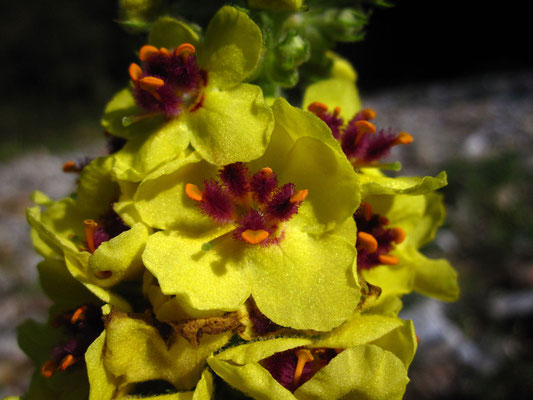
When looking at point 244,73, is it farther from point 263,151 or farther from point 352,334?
point 352,334

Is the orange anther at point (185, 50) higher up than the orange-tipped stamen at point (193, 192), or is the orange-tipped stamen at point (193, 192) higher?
the orange anther at point (185, 50)

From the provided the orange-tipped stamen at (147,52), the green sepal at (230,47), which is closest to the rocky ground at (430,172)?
the orange-tipped stamen at (147,52)

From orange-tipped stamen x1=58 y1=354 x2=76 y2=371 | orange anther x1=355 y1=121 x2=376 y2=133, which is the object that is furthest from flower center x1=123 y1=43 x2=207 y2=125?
orange-tipped stamen x1=58 y1=354 x2=76 y2=371

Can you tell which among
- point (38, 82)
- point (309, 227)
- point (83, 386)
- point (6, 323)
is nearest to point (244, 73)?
point (309, 227)

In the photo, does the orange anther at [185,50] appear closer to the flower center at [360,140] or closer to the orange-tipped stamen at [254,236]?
the flower center at [360,140]

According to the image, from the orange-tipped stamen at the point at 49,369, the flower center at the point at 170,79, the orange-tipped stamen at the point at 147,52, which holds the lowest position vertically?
the orange-tipped stamen at the point at 49,369

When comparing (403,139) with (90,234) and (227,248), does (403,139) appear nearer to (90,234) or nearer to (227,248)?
(227,248)

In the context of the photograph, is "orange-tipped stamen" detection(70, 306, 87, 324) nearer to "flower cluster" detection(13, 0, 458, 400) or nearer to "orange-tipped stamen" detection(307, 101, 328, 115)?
"flower cluster" detection(13, 0, 458, 400)
